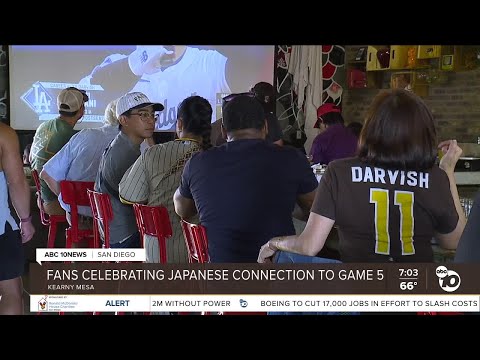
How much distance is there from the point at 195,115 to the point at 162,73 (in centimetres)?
469

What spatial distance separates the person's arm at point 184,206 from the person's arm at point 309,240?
71cm

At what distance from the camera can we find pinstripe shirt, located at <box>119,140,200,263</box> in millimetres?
2938

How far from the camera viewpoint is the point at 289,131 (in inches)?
311

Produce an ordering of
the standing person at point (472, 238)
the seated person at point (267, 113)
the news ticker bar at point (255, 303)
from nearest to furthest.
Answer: the standing person at point (472, 238) < the news ticker bar at point (255, 303) < the seated person at point (267, 113)

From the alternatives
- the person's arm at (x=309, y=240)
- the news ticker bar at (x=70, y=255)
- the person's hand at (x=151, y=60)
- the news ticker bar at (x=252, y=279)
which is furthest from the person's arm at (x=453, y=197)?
the person's hand at (x=151, y=60)

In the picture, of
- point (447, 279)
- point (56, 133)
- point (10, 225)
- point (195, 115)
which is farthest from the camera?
point (56, 133)

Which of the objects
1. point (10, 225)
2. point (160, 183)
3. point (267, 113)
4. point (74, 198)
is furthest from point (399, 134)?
point (74, 198)

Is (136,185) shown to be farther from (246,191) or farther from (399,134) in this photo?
(399,134)

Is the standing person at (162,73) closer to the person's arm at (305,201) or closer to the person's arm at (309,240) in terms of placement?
the person's arm at (305,201)

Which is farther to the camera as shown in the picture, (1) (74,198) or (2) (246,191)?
(1) (74,198)

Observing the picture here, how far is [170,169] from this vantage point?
117 inches

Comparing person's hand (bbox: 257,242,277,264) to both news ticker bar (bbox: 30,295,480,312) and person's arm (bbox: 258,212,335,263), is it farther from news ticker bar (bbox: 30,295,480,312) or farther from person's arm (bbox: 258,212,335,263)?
news ticker bar (bbox: 30,295,480,312)

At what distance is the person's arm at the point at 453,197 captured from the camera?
2074 millimetres

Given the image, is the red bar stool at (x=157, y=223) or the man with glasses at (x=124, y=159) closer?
the red bar stool at (x=157, y=223)
